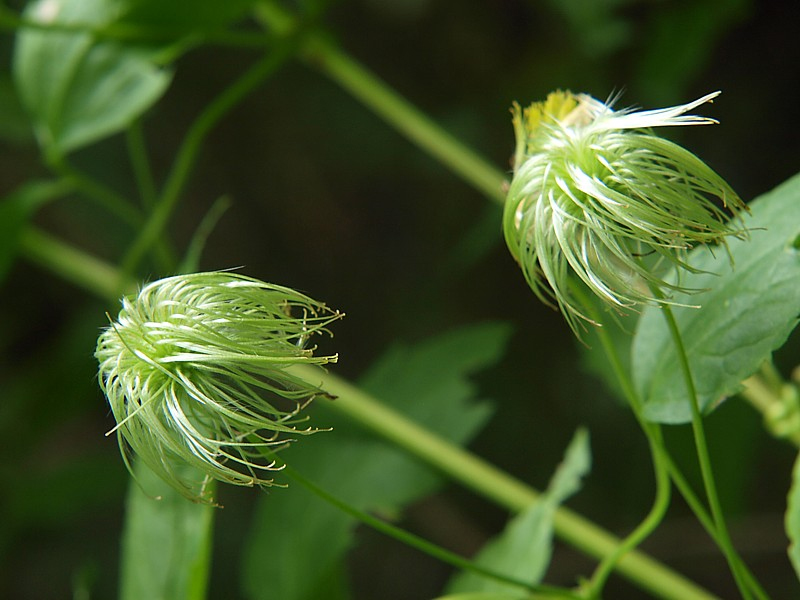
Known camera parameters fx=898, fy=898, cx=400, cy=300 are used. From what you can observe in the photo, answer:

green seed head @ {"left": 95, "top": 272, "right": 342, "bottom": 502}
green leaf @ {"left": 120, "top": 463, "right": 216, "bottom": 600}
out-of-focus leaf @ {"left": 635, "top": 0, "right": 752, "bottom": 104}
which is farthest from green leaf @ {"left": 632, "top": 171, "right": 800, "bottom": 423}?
out-of-focus leaf @ {"left": 635, "top": 0, "right": 752, "bottom": 104}

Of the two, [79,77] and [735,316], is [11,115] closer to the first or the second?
[79,77]

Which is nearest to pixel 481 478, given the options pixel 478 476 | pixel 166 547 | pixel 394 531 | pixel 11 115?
pixel 478 476

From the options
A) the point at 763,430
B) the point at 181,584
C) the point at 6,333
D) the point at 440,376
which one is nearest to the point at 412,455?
the point at 440,376

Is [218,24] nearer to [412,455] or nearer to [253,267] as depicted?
[412,455]

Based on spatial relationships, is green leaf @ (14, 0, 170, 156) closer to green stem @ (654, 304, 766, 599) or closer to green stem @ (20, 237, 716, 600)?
green stem @ (20, 237, 716, 600)

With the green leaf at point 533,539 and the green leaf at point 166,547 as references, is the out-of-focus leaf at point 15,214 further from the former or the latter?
the green leaf at point 533,539

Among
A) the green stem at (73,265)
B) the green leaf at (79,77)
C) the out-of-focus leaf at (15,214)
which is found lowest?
the green stem at (73,265)

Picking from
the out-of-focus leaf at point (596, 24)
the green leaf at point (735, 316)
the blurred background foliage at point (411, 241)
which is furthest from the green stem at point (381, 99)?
the green leaf at point (735, 316)
